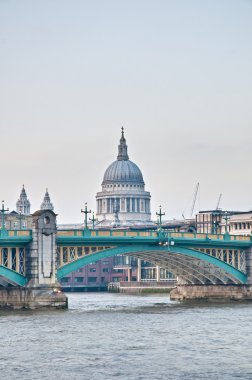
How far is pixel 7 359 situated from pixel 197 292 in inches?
3162

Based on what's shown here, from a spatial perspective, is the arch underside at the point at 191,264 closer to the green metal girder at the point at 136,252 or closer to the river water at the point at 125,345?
the green metal girder at the point at 136,252

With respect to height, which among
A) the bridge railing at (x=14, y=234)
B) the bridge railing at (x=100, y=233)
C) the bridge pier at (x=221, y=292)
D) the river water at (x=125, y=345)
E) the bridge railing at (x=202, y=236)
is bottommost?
the river water at (x=125, y=345)

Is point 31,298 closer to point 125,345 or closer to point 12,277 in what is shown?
point 12,277

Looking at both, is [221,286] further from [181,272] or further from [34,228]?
[34,228]

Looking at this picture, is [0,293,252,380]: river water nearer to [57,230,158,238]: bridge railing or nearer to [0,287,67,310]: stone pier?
[0,287,67,310]: stone pier

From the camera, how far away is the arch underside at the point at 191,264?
142 meters

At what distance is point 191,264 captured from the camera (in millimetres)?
150250

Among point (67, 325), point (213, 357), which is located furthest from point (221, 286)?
point (213, 357)

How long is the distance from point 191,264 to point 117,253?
17.0 metres

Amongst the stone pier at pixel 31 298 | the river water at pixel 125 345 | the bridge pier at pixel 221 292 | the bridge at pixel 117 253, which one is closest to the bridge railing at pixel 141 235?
the bridge at pixel 117 253

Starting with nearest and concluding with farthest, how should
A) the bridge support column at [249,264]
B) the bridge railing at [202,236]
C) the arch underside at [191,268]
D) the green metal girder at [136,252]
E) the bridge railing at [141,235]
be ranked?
the green metal girder at [136,252] → the bridge railing at [141,235] → the bridge railing at [202,236] → the arch underside at [191,268] → the bridge support column at [249,264]

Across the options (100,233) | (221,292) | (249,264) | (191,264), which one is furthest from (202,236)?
(100,233)

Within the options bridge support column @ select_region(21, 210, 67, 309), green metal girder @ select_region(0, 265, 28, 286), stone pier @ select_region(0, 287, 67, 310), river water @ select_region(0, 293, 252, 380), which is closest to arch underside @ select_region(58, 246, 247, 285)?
bridge support column @ select_region(21, 210, 67, 309)

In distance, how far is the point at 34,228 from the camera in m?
126
